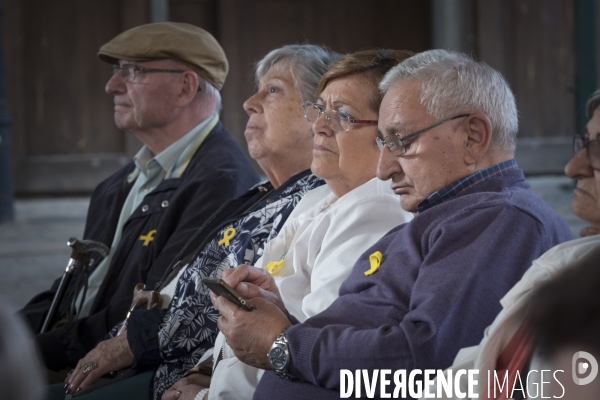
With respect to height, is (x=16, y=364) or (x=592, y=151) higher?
(x=16, y=364)

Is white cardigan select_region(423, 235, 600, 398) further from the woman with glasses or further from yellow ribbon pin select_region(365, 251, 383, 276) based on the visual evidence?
the woman with glasses

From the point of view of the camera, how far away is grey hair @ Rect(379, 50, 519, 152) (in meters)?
1.86

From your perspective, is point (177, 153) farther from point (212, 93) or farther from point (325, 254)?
point (325, 254)

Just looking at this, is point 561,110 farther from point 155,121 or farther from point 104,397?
point 104,397

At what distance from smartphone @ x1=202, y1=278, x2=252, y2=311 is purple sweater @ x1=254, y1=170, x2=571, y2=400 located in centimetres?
19

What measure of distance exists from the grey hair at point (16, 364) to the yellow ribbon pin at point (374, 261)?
3.69 feet

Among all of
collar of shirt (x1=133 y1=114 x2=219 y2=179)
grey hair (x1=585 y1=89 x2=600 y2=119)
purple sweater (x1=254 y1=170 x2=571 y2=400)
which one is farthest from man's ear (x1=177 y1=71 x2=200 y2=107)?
grey hair (x1=585 y1=89 x2=600 y2=119)

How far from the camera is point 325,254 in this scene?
2.11 m

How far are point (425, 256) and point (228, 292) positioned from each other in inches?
19.7

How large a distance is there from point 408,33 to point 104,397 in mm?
7897

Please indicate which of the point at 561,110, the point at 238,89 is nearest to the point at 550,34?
the point at 561,110

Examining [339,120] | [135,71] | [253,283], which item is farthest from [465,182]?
[135,71]

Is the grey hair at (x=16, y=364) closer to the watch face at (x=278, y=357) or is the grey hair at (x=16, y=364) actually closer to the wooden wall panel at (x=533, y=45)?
the watch face at (x=278, y=357)

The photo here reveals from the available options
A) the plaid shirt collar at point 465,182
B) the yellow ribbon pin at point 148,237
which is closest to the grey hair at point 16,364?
the plaid shirt collar at point 465,182
